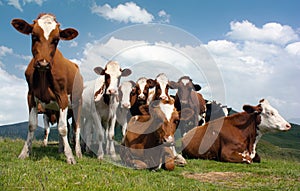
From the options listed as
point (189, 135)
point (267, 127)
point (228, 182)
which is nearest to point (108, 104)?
point (189, 135)

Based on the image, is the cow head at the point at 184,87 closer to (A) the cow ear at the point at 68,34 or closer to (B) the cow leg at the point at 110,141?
(B) the cow leg at the point at 110,141

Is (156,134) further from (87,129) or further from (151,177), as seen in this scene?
(87,129)

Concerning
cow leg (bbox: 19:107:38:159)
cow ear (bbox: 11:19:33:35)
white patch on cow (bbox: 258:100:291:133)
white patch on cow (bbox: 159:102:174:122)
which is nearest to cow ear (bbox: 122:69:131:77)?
cow leg (bbox: 19:107:38:159)

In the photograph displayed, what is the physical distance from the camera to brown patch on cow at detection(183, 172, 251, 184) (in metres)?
8.89

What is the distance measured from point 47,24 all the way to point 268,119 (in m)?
8.75

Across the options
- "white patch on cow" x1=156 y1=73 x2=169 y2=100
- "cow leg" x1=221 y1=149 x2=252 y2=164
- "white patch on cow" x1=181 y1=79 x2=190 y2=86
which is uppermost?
"white patch on cow" x1=181 y1=79 x2=190 y2=86

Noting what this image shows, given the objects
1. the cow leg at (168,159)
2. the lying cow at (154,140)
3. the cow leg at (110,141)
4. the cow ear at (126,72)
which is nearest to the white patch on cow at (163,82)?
the cow ear at (126,72)

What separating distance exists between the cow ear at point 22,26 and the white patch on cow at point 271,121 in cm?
886

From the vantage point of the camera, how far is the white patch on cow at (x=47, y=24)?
948 cm

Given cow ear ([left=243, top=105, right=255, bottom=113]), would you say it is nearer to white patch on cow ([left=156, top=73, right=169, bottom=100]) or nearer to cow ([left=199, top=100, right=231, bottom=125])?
white patch on cow ([left=156, top=73, right=169, bottom=100])

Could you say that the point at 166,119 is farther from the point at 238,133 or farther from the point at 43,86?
the point at 238,133

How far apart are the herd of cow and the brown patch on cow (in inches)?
26.8

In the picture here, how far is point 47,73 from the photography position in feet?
32.5

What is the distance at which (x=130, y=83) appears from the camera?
555 inches
